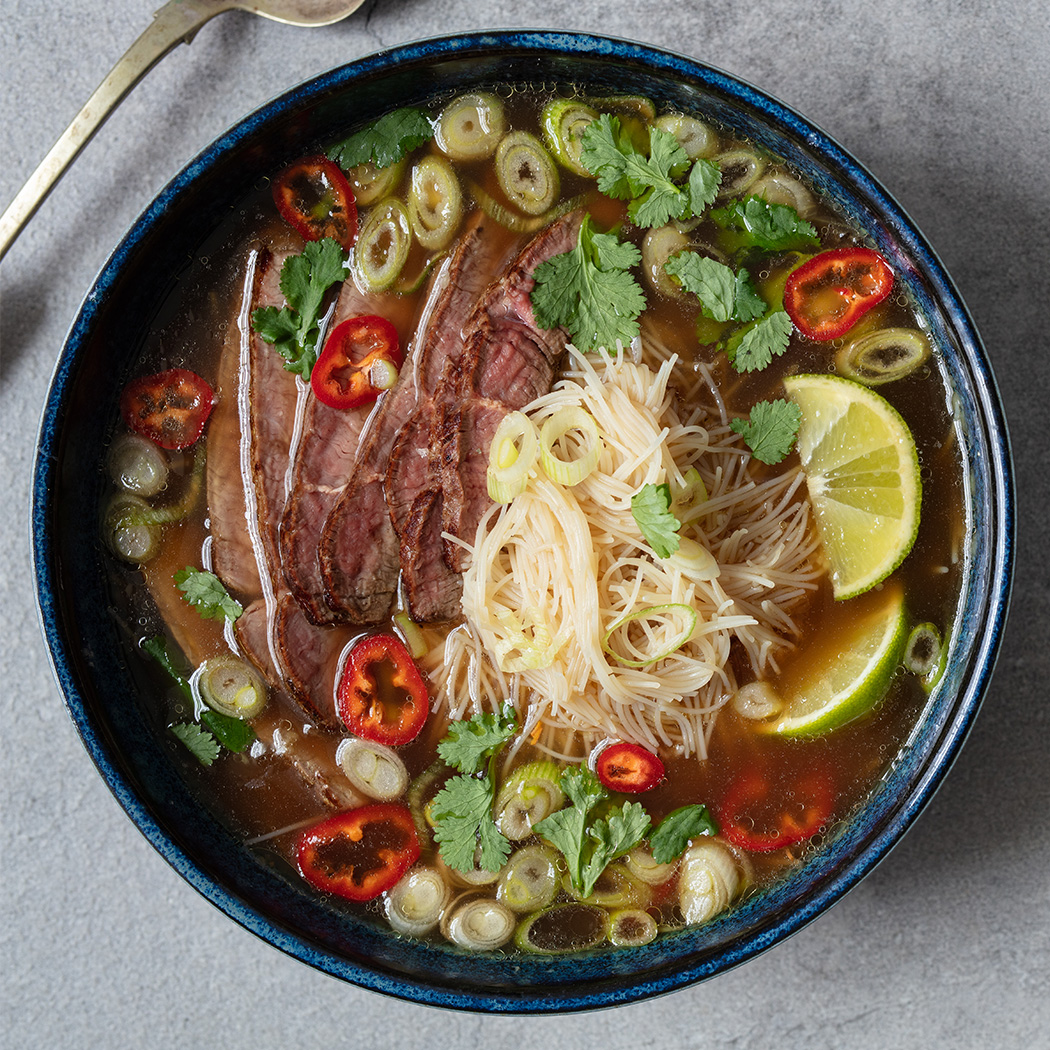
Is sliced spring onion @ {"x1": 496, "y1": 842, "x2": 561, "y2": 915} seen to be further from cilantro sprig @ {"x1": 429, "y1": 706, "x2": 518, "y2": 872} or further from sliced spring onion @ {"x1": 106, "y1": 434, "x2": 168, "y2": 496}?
sliced spring onion @ {"x1": 106, "y1": 434, "x2": 168, "y2": 496}

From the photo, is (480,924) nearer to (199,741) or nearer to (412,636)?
(412,636)

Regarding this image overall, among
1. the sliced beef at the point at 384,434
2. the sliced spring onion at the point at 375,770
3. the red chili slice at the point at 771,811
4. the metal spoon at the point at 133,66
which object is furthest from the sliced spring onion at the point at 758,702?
the metal spoon at the point at 133,66

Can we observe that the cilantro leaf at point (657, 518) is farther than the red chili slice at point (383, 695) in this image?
No

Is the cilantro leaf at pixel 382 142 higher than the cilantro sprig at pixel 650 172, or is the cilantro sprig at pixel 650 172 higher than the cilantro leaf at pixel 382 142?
the cilantro leaf at pixel 382 142

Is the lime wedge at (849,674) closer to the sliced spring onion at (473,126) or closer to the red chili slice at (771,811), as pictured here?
the red chili slice at (771,811)

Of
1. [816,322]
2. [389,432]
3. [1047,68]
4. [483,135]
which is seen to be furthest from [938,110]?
[389,432]

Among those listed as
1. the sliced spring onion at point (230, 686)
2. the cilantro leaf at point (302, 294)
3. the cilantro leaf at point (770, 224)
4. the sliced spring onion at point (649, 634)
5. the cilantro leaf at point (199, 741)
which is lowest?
the sliced spring onion at point (649, 634)

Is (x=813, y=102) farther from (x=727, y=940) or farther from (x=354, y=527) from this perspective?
(x=727, y=940)
